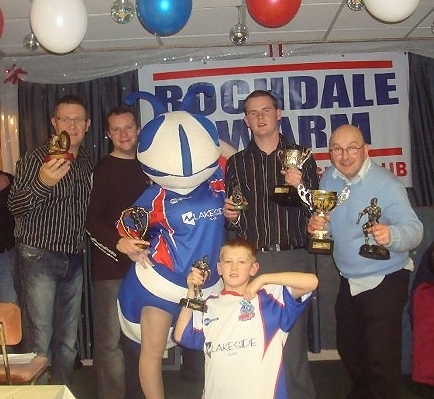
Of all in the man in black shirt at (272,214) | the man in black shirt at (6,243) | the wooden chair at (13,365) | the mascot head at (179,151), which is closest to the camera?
the wooden chair at (13,365)

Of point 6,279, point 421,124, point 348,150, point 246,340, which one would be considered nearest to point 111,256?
point 246,340

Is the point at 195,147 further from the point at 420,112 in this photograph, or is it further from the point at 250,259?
the point at 420,112

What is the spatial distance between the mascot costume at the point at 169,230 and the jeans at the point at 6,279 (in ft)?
4.62

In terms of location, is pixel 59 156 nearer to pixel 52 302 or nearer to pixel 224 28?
pixel 52 302

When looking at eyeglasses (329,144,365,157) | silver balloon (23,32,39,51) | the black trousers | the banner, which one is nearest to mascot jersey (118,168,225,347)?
eyeglasses (329,144,365,157)

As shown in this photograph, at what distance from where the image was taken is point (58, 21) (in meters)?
2.82

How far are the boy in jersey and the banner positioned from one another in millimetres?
1961

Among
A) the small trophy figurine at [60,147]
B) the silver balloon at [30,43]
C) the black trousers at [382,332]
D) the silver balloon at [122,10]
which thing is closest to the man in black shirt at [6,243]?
the silver balloon at [30,43]

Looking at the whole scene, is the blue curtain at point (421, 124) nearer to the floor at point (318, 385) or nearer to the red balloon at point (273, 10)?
the floor at point (318, 385)

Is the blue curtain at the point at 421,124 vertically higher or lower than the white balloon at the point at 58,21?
lower

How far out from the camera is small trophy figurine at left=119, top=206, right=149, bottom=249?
2623 mm

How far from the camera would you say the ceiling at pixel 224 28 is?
337 cm

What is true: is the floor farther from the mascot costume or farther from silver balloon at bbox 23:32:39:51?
silver balloon at bbox 23:32:39:51

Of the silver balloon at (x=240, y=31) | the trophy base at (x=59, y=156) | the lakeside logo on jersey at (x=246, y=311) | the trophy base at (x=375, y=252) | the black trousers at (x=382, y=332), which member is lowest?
the black trousers at (x=382, y=332)
